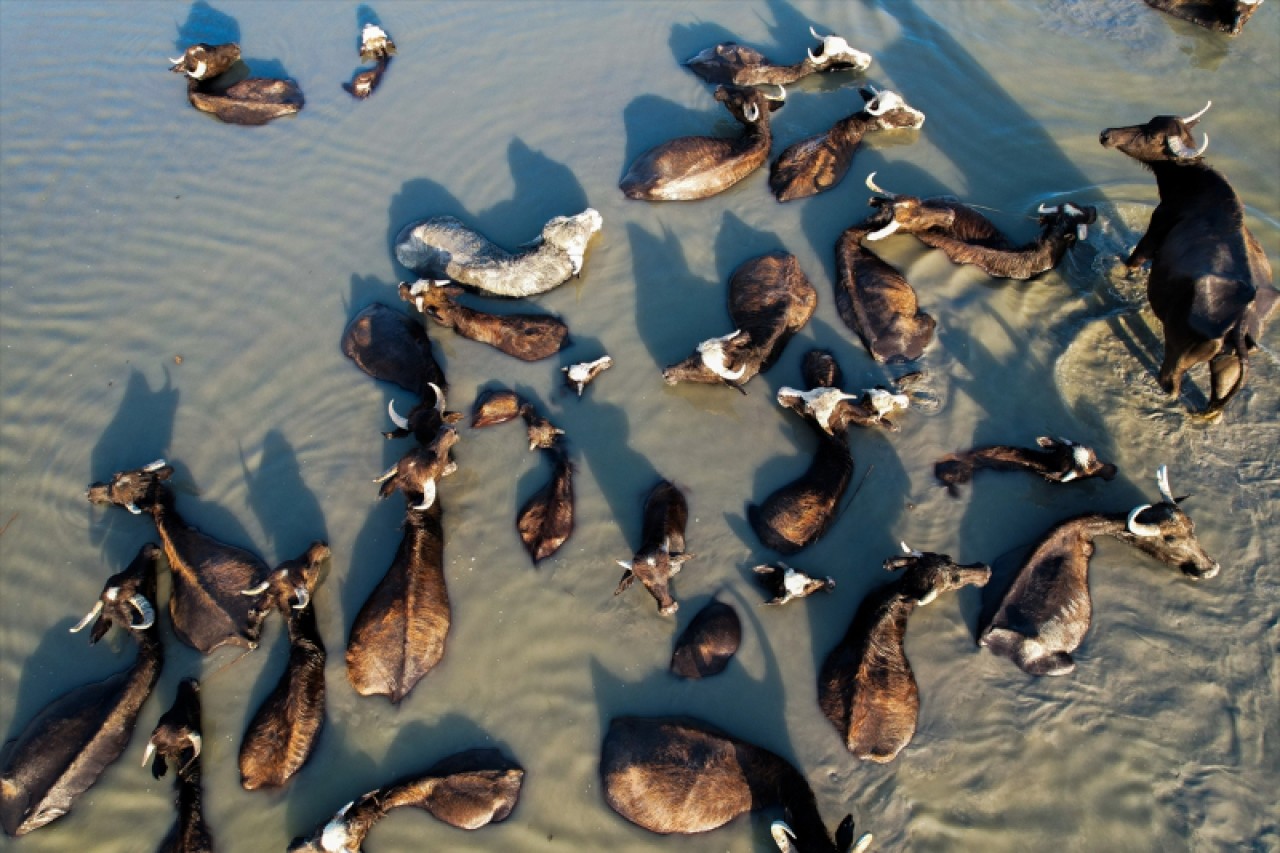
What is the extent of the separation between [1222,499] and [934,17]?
27.7 ft

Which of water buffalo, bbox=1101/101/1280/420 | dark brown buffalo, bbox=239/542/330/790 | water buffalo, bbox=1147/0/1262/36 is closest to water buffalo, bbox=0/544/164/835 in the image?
dark brown buffalo, bbox=239/542/330/790

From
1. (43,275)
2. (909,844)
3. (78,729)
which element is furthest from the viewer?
(43,275)

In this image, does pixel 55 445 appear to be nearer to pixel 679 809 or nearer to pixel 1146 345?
pixel 679 809

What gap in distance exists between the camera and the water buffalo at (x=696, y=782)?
5.60m

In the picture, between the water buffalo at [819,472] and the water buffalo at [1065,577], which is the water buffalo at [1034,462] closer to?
the water buffalo at [1065,577]

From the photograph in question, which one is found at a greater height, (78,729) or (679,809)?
(679,809)

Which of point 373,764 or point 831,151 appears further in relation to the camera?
point 831,151

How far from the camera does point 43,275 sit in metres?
9.71

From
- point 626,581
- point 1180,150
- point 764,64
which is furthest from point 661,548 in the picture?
point 764,64

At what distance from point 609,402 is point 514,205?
3581 millimetres

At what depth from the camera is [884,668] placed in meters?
5.98

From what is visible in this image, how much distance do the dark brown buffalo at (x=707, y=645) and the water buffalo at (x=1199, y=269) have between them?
5112mm

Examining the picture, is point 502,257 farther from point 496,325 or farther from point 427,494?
point 427,494

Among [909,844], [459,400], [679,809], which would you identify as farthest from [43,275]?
[909,844]
